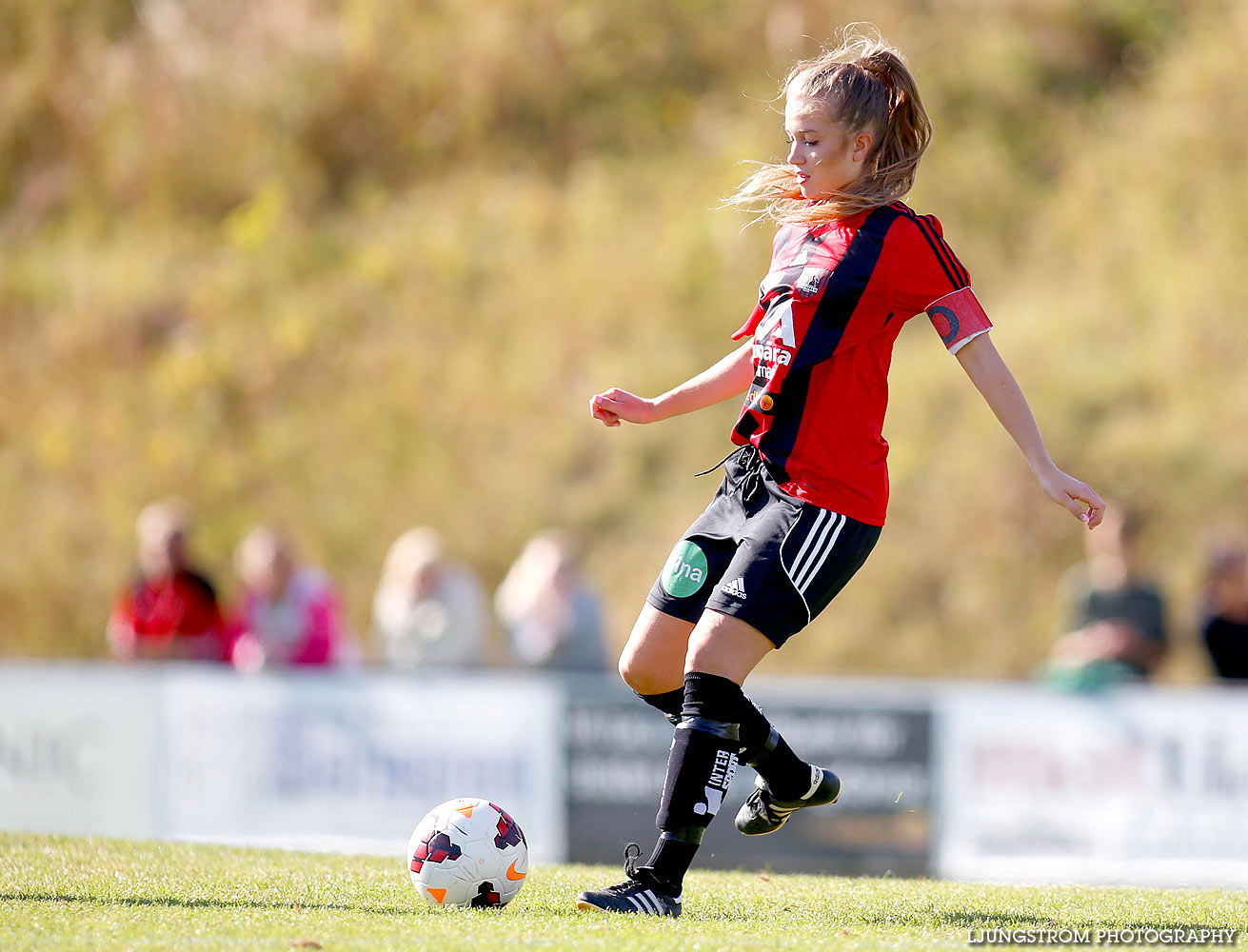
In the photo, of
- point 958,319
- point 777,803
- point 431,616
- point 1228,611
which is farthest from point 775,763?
point 431,616

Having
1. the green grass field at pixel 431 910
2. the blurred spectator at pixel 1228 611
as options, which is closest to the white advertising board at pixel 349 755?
the green grass field at pixel 431 910

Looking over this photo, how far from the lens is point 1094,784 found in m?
8.69

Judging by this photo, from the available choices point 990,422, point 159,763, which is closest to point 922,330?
point 990,422

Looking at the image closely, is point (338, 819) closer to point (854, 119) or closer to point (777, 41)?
point (854, 119)

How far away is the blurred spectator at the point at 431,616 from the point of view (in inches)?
402

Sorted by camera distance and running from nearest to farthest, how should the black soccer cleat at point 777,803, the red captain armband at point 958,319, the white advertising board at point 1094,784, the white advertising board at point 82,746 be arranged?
the red captain armband at point 958,319
the black soccer cleat at point 777,803
the white advertising board at point 1094,784
the white advertising board at point 82,746

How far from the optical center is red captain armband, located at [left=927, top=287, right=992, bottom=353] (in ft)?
13.2

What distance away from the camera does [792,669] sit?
14602 millimetres

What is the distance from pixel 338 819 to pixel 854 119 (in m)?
6.70

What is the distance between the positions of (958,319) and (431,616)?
22.0ft

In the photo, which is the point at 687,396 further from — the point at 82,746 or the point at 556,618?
the point at 82,746

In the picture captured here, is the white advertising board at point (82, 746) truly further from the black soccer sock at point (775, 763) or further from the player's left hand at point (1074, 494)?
the player's left hand at point (1074, 494)

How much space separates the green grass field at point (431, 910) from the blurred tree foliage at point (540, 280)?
31.5ft

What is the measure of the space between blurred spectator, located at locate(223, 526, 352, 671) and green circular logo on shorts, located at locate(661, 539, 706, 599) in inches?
247
